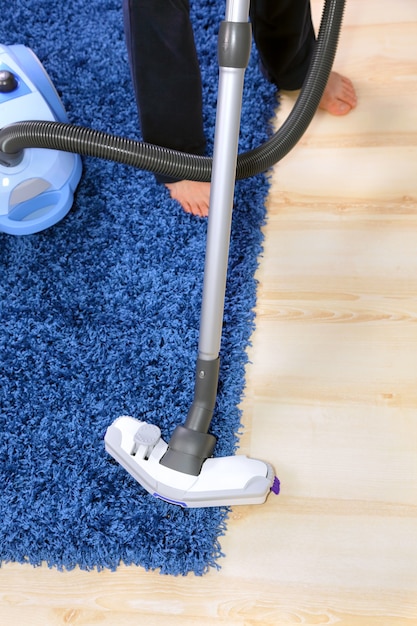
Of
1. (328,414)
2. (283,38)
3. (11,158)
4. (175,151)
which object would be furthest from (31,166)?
(328,414)

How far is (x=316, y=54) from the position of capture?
102 centimetres

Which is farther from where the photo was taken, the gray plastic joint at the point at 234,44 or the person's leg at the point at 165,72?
the person's leg at the point at 165,72

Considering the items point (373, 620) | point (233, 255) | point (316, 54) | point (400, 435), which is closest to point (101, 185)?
point (233, 255)

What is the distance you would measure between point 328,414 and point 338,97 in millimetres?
578

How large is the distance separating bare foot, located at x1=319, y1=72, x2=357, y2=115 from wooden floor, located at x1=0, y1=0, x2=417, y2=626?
0.07 ft

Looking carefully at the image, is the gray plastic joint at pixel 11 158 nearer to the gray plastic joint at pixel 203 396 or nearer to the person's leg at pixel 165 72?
the person's leg at pixel 165 72

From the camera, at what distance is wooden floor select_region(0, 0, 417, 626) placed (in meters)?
0.90

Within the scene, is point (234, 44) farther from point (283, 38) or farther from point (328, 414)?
point (328, 414)

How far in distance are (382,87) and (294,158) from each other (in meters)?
0.23

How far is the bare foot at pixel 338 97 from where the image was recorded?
1.23 m

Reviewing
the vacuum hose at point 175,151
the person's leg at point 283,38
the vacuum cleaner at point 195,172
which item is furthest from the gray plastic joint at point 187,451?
the person's leg at point 283,38

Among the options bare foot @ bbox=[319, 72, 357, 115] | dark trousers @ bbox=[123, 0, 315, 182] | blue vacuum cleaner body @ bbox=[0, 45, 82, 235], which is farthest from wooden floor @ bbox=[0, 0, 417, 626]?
blue vacuum cleaner body @ bbox=[0, 45, 82, 235]

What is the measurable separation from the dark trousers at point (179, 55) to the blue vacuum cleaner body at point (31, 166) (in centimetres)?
16

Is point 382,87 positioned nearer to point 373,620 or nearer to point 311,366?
point 311,366
